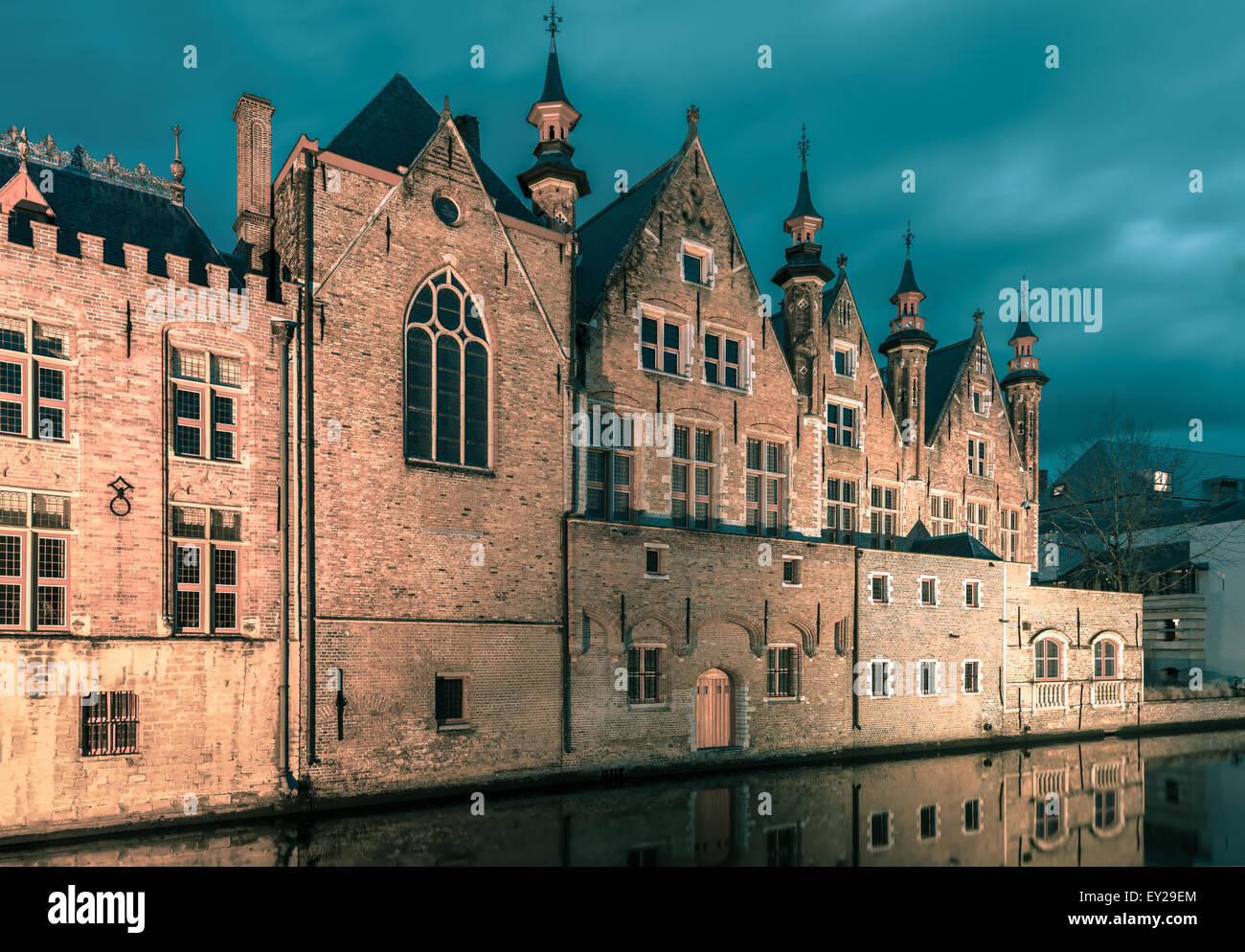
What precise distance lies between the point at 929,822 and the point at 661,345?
14.0m

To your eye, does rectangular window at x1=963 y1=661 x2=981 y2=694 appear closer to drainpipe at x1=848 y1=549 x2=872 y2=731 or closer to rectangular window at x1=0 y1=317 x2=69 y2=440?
drainpipe at x1=848 y1=549 x2=872 y2=731

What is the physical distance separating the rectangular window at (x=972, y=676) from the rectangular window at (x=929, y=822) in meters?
12.9

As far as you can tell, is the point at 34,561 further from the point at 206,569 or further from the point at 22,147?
the point at 22,147

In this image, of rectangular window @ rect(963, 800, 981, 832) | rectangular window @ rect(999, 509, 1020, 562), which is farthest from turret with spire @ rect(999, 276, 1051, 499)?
rectangular window @ rect(963, 800, 981, 832)

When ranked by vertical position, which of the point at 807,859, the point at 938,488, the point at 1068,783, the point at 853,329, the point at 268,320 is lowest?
the point at 1068,783

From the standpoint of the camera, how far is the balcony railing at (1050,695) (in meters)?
31.4

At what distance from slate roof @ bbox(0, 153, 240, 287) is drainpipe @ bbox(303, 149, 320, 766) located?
1674 millimetres

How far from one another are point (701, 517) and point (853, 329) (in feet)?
35.9

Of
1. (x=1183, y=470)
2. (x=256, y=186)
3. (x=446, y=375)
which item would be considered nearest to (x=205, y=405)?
(x=446, y=375)

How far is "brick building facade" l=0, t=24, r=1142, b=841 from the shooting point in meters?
15.5

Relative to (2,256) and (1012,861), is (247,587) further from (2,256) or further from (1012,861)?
(1012,861)

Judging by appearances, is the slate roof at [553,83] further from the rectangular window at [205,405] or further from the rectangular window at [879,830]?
the rectangular window at [879,830]
